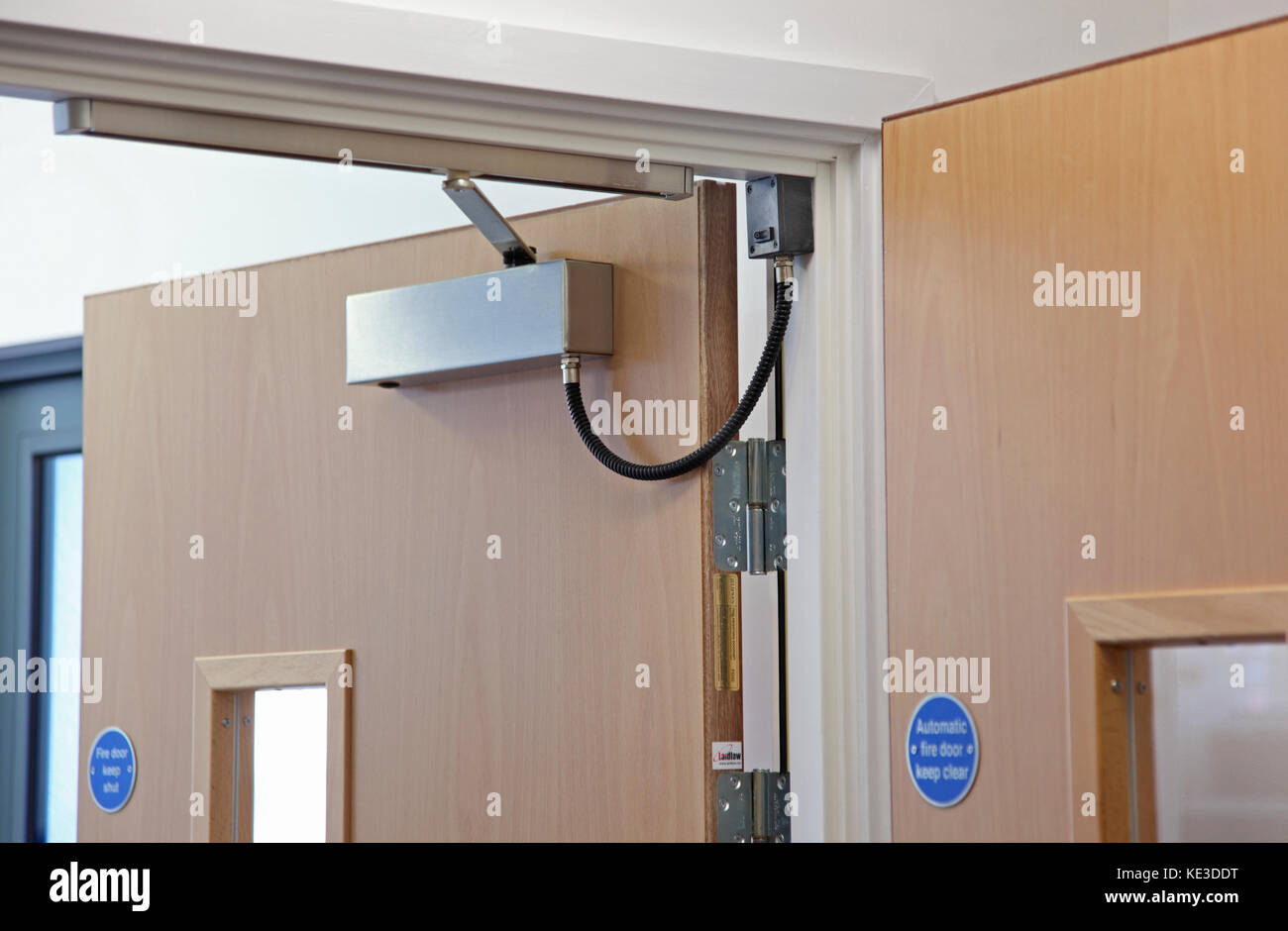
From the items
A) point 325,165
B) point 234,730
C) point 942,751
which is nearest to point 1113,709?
point 942,751

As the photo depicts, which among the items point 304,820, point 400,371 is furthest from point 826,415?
point 304,820

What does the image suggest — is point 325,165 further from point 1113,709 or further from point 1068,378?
point 1113,709

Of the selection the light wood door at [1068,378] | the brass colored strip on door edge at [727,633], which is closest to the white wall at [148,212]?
the brass colored strip on door edge at [727,633]

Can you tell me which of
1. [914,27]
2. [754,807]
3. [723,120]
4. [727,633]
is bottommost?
[754,807]

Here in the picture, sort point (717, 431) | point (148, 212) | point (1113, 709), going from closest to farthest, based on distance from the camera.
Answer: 1. point (1113, 709)
2. point (717, 431)
3. point (148, 212)

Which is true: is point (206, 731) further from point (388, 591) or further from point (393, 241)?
point (393, 241)

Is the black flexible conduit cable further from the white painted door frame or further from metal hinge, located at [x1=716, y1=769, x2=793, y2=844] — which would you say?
Answer: metal hinge, located at [x1=716, y1=769, x2=793, y2=844]

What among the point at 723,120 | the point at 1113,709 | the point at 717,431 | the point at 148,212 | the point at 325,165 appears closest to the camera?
the point at 1113,709

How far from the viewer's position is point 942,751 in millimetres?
1198

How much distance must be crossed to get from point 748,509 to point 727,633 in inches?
4.3

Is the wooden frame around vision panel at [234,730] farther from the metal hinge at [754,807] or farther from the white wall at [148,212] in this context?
the white wall at [148,212]

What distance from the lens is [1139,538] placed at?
43.3 inches

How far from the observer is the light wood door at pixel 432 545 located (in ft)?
4.52

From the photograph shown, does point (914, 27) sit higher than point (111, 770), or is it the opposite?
point (914, 27)
